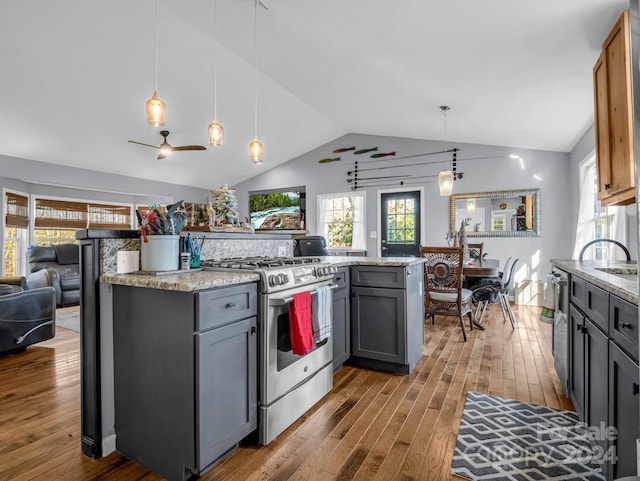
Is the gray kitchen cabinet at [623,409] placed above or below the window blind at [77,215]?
below

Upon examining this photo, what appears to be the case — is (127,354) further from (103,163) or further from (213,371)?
(103,163)

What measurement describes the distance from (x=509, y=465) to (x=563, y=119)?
374 cm

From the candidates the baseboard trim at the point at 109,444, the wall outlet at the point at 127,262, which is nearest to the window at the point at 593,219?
the wall outlet at the point at 127,262

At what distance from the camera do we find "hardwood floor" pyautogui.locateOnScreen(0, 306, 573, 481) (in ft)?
5.31

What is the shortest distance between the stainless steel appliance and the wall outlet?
8.17 ft

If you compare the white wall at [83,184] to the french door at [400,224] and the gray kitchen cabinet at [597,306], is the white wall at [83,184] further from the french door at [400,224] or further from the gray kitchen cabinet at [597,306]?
the gray kitchen cabinet at [597,306]

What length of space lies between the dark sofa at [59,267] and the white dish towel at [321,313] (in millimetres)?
4835

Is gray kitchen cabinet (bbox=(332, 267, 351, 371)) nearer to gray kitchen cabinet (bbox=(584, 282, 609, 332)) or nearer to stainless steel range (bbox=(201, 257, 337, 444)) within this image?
stainless steel range (bbox=(201, 257, 337, 444))

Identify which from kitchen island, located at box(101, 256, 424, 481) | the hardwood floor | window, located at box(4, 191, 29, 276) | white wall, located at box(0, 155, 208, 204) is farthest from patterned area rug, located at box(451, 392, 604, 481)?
window, located at box(4, 191, 29, 276)

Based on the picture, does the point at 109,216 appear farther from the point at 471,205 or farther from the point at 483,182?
the point at 483,182

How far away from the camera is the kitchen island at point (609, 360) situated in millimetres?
1112

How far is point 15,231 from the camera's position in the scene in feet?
18.9

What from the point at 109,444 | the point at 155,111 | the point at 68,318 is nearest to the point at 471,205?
the point at 155,111

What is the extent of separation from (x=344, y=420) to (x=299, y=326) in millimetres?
670
